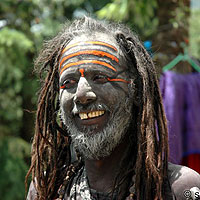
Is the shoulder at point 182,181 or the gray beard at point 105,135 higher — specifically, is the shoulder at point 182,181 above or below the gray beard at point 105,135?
below

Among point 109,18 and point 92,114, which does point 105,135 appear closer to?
point 92,114

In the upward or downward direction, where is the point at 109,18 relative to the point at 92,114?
upward

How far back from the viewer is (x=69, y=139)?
224cm

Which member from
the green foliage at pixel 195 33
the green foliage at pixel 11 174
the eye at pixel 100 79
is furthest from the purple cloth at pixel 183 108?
the green foliage at pixel 195 33

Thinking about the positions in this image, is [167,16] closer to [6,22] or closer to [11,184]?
[6,22]

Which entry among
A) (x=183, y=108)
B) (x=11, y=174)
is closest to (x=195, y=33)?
(x=11, y=174)

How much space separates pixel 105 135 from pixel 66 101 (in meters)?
0.27

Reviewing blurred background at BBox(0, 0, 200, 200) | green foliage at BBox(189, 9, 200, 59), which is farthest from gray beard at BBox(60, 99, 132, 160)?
green foliage at BBox(189, 9, 200, 59)

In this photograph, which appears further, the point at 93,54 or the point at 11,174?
the point at 11,174

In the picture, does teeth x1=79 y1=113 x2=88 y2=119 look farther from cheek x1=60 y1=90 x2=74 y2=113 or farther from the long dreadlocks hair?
the long dreadlocks hair

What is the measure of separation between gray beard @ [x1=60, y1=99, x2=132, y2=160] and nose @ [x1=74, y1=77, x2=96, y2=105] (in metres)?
0.06

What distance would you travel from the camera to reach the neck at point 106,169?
6.44 feet

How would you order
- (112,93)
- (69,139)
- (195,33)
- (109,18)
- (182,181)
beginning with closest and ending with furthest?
1. (182,181)
2. (112,93)
3. (69,139)
4. (109,18)
5. (195,33)

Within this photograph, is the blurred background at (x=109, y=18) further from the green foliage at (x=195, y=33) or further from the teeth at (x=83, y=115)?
the green foliage at (x=195, y=33)
